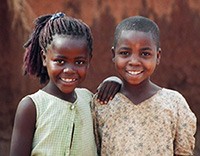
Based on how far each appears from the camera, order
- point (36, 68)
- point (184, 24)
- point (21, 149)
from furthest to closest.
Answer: point (184, 24), point (36, 68), point (21, 149)

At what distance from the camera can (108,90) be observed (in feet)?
10.2

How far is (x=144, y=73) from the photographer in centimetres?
294

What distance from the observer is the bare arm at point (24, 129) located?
2.85 metres

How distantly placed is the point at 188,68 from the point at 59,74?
2221 mm

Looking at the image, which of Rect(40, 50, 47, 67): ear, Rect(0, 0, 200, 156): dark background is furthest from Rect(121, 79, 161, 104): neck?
Rect(0, 0, 200, 156): dark background

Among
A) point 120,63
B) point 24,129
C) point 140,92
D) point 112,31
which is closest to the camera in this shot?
point 24,129

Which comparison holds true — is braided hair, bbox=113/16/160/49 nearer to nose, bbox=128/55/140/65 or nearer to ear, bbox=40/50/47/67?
nose, bbox=128/55/140/65

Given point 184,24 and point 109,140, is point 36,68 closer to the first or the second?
point 109,140

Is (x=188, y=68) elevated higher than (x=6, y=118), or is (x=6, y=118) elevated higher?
(x=188, y=68)

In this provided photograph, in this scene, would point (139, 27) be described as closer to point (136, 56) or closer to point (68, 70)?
point (136, 56)

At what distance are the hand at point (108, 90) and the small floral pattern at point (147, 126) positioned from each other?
0.03 m

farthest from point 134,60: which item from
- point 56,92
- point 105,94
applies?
point 56,92

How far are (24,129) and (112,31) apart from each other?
86.4 inches

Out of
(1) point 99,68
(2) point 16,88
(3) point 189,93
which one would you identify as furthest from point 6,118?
(3) point 189,93
